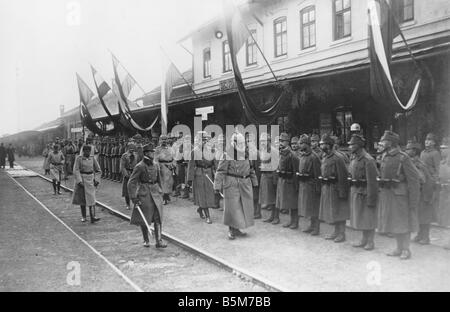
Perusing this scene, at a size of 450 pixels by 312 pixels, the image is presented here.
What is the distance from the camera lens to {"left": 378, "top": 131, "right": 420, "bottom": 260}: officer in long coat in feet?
21.6

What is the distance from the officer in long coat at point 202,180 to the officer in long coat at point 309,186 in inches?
93.8

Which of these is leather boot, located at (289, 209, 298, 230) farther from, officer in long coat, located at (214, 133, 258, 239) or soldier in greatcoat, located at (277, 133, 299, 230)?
officer in long coat, located at (214, 133, 258, 239)

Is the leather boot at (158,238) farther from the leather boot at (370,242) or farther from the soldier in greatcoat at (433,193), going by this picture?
the soldier in greatcoat at (433,193)

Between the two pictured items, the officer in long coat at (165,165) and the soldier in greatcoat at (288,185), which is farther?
the officer in long coat at (165,165)

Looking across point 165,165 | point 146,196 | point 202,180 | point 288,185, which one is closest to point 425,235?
point 288,185

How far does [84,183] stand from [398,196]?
730 centimetres

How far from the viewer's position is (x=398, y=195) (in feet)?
22.0

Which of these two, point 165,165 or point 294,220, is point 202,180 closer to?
point 294,220

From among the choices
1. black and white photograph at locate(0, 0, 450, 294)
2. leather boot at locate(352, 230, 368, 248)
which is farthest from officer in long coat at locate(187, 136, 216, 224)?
leather boot at locate(352, 230, 368, 248)

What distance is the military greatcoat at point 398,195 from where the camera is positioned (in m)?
6.58

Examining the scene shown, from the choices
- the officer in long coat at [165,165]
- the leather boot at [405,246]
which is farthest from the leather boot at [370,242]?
the officer in long coat at [165,165]

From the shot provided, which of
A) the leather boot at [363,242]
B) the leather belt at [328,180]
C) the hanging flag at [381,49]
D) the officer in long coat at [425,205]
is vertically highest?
the hanging flag at [381,49]

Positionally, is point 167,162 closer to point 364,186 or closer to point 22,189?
point 364,186
